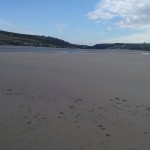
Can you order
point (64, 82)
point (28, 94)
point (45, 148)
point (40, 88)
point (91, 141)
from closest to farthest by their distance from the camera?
1. point (45, 148)
2. point (91, 141)
3. point (28, 94)
4. point (40, 88)
5. point (64, 82)

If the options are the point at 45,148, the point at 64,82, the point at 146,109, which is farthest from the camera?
the point at 64,82

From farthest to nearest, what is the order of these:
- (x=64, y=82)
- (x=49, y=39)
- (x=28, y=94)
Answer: (x=49, y=39)
(x=64, y=82)
(x=28, y=94)

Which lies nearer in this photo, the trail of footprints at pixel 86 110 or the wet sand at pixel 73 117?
the wet sand at pixel 73 117

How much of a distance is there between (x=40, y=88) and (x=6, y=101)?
97.3 inches

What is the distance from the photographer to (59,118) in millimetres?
6824

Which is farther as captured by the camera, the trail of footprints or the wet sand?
the trail of footprints

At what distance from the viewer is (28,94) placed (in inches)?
373

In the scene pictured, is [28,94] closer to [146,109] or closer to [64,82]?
[64,82]

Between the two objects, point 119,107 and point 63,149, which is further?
point 119,107

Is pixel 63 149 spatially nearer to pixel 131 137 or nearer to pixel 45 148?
pixel 45 148

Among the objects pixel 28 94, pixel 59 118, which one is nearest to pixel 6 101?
pixel 28 94

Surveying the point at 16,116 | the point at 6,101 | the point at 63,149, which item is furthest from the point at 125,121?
the point at 6,101

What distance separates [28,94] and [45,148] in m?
4.65

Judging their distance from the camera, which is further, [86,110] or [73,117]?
[86,110]
